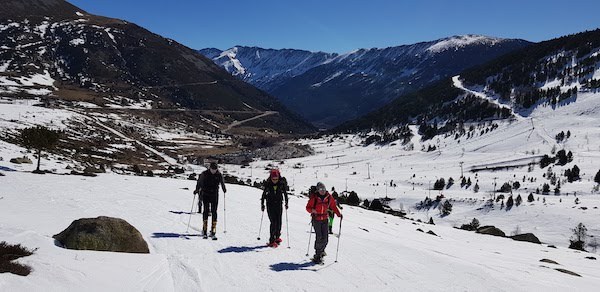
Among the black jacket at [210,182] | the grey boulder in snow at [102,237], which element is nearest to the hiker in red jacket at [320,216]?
the black jacket at [210,182]

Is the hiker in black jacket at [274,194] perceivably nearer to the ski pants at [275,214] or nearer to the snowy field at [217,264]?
the ski pants at [275,214]

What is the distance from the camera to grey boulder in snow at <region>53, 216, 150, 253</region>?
40.7 ft

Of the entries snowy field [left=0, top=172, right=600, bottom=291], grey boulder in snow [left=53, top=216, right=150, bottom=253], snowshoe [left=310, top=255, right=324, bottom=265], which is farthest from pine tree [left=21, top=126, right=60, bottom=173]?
snowshoe [left=310, top=255, right=324, bottom=265]

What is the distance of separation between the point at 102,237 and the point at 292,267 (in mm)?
5792

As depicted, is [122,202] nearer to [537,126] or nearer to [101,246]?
[101,246]

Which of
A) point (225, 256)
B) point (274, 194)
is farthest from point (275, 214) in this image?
point (225, 256)

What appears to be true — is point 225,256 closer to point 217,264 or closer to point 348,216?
point 217,264

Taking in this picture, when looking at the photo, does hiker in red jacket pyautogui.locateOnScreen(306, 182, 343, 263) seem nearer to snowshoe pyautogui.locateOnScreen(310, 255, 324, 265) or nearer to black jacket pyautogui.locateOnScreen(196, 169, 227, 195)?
snowshoe pyautogui.locateOnScreen(310, 255, 324, 265)

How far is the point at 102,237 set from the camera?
12.6m

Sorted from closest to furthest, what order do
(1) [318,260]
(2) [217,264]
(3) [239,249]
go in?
(2) [217,264] < (1) [318,260] < (3) [239,249]

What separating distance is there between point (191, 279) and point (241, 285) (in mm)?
1329

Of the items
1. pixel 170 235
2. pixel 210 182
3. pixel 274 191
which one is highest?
pixel 210 182

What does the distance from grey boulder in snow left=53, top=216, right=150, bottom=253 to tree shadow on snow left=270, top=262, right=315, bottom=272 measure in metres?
4.08

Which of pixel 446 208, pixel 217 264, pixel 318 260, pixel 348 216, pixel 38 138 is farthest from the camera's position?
pixel 446 208
